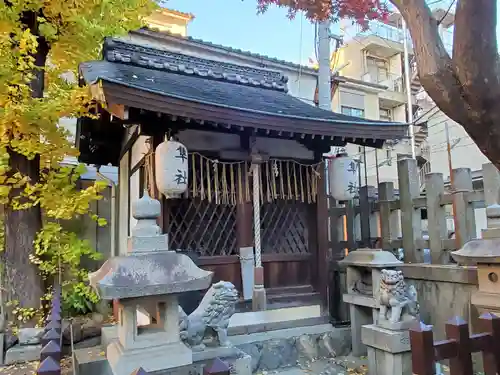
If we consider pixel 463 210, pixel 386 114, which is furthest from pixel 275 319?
pixel 386 114

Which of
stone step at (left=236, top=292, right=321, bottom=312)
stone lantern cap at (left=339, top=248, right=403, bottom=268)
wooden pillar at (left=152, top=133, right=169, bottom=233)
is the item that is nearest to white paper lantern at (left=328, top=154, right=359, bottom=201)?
stone lantern cap at (left=339, top=248, right=403, bottom=268)

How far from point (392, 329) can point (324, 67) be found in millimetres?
6944

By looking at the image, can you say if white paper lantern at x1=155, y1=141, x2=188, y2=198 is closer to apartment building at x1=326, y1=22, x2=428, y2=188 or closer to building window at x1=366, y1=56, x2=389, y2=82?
apartment building at x1=326, y1=22, x2=428, y2=188

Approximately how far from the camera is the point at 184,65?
838cm

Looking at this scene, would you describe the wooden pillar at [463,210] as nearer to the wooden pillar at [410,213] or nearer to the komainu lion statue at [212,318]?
the wooden pillar at [410,213]

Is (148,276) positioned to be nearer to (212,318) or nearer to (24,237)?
(212,318)

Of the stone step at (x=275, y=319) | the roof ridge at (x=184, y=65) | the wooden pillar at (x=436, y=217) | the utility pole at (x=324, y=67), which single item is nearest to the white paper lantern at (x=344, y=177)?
the wooden pillar at (x=436, y=217)

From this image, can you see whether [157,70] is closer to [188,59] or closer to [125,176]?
[188,59]

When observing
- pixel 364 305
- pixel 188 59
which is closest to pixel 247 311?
pixel 364 305

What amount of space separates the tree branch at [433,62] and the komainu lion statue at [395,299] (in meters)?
3.20

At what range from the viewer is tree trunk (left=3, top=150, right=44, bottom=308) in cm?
680

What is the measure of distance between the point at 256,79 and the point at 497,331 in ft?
23.9

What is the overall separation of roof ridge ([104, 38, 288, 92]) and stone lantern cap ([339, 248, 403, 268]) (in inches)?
182

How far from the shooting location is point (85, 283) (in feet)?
27.1
